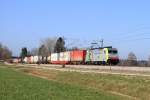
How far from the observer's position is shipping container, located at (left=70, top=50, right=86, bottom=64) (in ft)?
299

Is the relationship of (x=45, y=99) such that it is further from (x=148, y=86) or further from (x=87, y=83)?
(x=87, y=83)

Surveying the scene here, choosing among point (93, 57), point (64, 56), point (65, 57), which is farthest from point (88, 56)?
point (64, 56)

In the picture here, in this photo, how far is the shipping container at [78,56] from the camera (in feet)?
299

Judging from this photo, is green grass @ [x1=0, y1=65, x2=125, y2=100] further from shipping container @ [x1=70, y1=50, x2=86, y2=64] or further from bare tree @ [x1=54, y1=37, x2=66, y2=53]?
bare tree @ [x1=54, y1=37, x2=66, y2=53]

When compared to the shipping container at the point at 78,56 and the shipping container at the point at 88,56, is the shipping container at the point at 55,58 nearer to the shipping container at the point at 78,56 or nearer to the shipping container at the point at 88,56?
the shipping container at the point at 78,56

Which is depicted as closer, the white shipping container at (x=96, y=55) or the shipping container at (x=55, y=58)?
the white shipping container at (x=96, y=55)

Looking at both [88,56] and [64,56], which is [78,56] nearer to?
[88,56]

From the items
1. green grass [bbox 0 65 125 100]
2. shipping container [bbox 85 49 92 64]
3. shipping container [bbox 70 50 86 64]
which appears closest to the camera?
green grass [bbox 0 65 125 100]

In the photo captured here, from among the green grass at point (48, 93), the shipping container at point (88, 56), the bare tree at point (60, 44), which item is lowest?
the green grass at point (48, 93)

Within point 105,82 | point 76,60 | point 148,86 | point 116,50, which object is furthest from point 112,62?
point 148,86

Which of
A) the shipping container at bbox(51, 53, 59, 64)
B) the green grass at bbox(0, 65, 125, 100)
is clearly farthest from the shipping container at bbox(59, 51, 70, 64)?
the green grass at bbox(0, 65, 125, 100)

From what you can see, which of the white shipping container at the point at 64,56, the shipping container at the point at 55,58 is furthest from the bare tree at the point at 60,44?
the white shipping container at the point at 64,56

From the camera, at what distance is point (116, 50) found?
77750 millimetres

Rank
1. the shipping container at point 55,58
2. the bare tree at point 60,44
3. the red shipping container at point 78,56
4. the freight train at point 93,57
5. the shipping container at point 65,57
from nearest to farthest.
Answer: the freight train at point 93,57 < the red shipping container at point 78,56 < the shipping container at point 65,57 < the shipping container at point 55,58 < the bare tree at point 60,44
